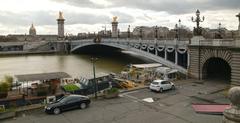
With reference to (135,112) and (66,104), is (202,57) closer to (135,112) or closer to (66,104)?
(135,112)

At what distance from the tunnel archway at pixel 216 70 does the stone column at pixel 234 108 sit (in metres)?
26.5

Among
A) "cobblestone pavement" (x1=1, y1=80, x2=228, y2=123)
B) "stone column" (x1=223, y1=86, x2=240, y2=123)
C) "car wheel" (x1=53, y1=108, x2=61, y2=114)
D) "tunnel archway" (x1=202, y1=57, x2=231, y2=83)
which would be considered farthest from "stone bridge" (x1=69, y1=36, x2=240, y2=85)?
"stone column" (x1=223, y1=86, x2=240, y2=123)

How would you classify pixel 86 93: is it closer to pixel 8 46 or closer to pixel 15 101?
pixel 15 101

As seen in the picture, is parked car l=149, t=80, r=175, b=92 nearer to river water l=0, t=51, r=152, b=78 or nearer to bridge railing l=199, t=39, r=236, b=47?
bridge railing l=199, t=39, r=236, b=47

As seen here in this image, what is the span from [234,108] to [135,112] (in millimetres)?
13963

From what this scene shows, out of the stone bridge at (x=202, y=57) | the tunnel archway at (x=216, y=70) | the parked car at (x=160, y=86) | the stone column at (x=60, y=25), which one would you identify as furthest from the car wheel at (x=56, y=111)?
the stone column at (x=60, y=25)

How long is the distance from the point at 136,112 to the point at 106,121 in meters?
2.65

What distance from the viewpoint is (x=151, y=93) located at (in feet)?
78.6

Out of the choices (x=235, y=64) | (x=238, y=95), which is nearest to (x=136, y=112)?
(x=235, y=64)

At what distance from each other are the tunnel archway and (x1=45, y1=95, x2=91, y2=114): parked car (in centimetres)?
1695

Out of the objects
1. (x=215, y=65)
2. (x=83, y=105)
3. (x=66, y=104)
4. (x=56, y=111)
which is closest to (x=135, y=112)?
(x=83, y=105)

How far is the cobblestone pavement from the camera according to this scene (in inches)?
656

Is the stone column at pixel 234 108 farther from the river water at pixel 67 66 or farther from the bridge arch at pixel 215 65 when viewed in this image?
the river water at pixel 67 66

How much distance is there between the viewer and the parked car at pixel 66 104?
17.9 metres
